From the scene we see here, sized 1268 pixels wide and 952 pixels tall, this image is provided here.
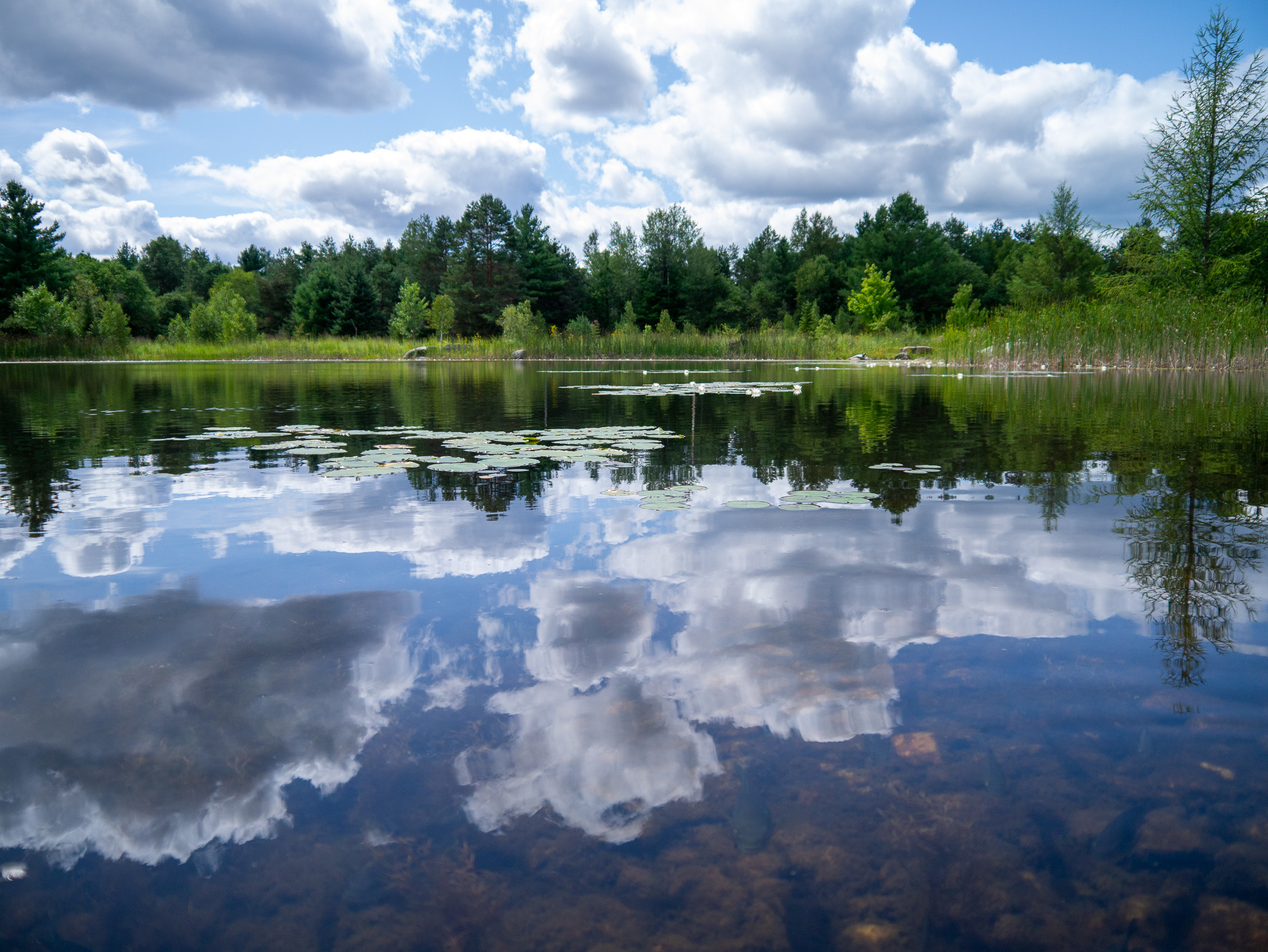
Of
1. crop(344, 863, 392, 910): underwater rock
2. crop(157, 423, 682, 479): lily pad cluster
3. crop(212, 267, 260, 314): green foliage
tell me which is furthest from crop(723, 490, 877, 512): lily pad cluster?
crop(212, 267, 260, 314): green foliage

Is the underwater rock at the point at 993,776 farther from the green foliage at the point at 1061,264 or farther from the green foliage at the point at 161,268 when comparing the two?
the green foliage at the point at 161,268

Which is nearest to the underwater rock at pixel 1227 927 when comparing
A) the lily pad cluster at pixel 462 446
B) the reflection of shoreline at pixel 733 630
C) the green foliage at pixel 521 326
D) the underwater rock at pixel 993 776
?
the underwater rock at pixel 993 776

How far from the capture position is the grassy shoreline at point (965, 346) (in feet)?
63.3

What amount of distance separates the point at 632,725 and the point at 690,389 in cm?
1362

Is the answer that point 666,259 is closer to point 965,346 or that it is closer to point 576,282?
point 576,282

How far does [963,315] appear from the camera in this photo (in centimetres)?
3259

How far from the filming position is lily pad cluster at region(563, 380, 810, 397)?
1397 cm

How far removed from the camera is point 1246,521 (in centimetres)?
414

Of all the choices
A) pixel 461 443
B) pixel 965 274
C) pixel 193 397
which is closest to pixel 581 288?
pixel 965 274

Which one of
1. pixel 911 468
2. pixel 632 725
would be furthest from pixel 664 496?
pixel 632 725

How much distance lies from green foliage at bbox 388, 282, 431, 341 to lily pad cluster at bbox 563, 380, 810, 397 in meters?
36.0

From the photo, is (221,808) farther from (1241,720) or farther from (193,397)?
(193,397)

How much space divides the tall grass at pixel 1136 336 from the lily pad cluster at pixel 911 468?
17.6 metres

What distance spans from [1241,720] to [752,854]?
1.45 m
